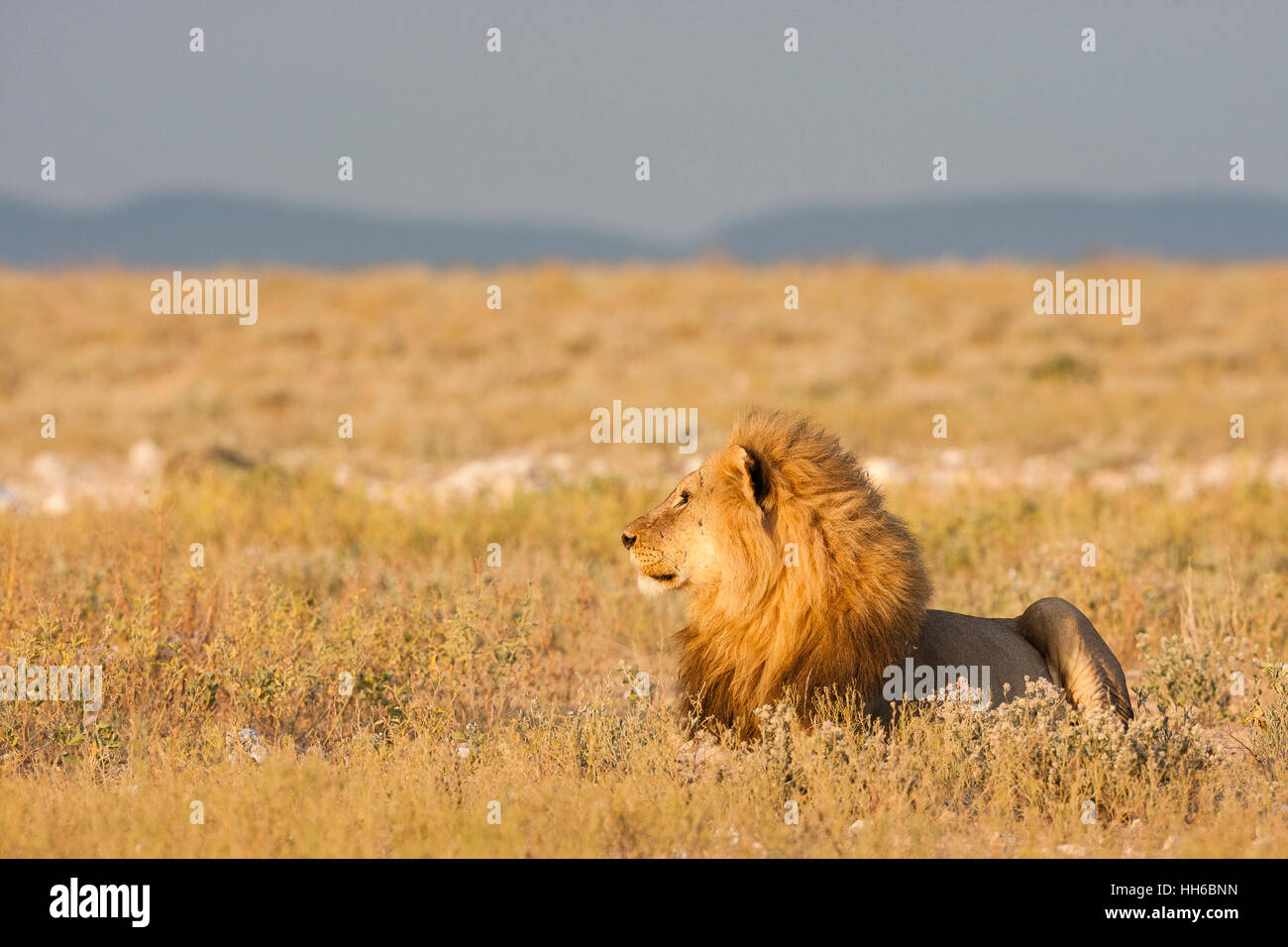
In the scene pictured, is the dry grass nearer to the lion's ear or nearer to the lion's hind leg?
the lion's hind leg

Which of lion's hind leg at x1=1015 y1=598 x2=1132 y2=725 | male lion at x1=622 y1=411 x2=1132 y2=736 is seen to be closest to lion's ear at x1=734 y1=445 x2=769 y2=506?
male lion at x1=622 y1=411 x2=1132 y2=736

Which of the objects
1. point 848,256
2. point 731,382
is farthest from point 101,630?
point 848,256

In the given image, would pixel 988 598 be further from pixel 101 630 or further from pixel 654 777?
pixel 101 630

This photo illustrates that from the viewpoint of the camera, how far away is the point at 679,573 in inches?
233

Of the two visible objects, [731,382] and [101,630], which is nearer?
[101,630]

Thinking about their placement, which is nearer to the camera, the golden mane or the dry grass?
the dry grass

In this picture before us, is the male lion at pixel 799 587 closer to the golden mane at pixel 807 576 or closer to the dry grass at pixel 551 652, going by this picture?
the golden mane at pixel 807 576

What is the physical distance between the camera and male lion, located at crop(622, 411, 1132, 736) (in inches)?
220

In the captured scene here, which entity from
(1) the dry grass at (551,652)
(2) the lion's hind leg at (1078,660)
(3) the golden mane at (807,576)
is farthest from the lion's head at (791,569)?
(2) the lion's hind leg at (1078,660)

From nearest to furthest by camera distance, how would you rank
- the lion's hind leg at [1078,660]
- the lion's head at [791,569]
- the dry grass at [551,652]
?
the dry grass at [551,652], the lion's head at [791,569], the lion's hind leg at [1078,660]

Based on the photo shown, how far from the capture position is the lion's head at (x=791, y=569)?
5.59 m

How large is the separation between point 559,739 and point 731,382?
56.0ft

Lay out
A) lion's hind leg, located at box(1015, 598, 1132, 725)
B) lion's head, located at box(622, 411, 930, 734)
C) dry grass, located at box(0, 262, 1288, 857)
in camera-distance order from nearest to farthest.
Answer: dry grass, located at box(0, 262, 1288, 857), lion's head, located at box(622, 411, 930, 734), lion's hind leg, located at box(1015, 598, 1132, 725)

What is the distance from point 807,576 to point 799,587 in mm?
64
